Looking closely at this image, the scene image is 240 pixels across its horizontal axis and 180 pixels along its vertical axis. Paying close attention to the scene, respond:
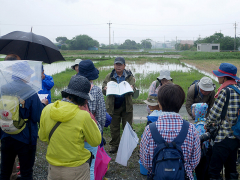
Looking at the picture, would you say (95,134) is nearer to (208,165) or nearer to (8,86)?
(8,86)

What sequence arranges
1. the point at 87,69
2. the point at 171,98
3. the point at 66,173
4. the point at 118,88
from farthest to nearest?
the point at 118,88
the point at 87,69
the point at 66,173
the point at 171,98

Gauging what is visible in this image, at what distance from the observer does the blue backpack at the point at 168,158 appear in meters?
1.60

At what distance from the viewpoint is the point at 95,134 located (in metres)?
1.86

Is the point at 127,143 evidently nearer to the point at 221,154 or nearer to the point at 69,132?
the point at 221,154

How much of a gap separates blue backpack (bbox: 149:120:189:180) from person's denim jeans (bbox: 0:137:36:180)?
4.52 ft

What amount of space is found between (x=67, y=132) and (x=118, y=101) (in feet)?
6.29

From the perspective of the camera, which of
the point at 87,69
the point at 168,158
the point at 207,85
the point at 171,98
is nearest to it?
the point at 168,158

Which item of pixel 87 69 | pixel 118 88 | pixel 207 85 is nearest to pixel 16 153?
pixel 87 69

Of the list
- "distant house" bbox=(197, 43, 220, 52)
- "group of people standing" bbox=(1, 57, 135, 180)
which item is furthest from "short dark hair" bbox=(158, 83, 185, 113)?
"distant house" bbox=(197, 43, 220, 52)

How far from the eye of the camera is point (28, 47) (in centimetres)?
349

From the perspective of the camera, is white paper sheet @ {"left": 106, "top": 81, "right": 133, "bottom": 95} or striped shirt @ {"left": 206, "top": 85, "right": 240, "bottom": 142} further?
white paper sheet @ {"left": 106, "top": 81, "right": 133, "bottom": 95}

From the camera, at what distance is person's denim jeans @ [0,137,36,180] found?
223 cm

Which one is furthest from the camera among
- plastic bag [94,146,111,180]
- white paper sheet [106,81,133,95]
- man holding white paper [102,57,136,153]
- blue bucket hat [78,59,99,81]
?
man holding white paper [102,57,136,153]

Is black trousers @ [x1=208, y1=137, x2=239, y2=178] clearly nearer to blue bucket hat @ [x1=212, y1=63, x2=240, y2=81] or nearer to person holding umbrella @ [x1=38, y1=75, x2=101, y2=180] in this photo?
blue bucket hat @ [x1=212, y1=63, x2=240, y2=81]
